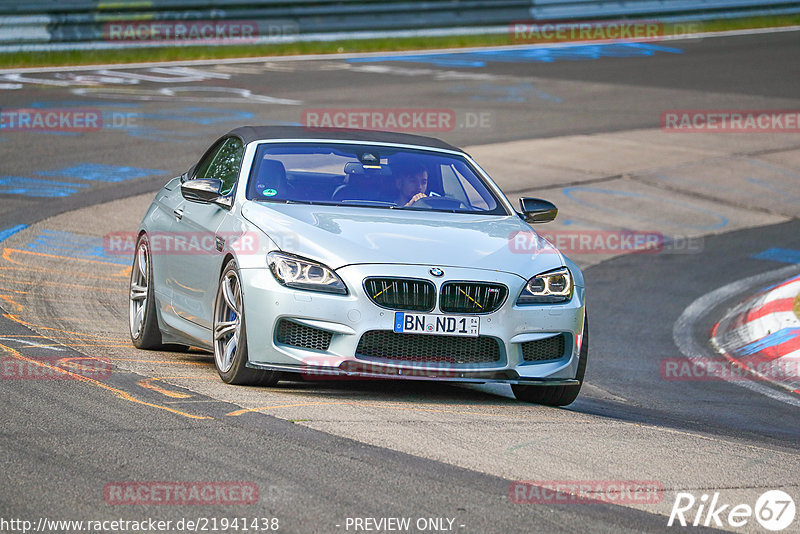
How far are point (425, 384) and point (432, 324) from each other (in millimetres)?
1098

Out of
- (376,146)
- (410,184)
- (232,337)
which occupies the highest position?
(376,146)

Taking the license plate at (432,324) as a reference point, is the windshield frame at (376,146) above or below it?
above

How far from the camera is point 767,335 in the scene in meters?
10.8

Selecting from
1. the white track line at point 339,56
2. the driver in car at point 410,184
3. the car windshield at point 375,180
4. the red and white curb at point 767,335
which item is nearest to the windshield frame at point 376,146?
the car windshield at point 375,180

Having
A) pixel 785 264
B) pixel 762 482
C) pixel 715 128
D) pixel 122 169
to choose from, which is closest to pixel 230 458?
pixel 762 482

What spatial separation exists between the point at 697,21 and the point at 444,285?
29671 mm

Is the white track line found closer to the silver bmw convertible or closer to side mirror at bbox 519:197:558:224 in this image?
the silver bmw convertible

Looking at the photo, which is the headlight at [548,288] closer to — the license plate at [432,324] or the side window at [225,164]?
the license plate at [432,324]

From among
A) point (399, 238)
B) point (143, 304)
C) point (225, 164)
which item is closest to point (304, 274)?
point (399, 238)

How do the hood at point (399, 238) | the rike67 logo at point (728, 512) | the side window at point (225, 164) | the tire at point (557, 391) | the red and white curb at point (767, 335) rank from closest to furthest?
1. the rike67 logo at point (728, 512)
2. the hood at point (399, 238)
3. the tire at point (557, 391)
4. the side window at point (225, 164)
5. the red and white curb at point (767, 335)

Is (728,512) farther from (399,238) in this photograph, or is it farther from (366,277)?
(399,238)

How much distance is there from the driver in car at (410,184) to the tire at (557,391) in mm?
1367

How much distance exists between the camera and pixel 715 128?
22000mm

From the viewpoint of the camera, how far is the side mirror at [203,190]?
7613mm
